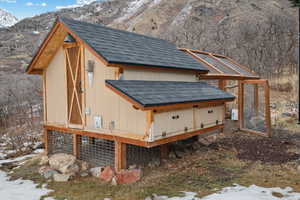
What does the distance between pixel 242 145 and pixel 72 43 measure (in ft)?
21.5

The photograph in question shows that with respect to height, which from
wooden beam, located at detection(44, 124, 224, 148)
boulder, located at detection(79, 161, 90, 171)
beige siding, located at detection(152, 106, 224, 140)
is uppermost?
beige siding, located at detection(152, 106, 224, 140)

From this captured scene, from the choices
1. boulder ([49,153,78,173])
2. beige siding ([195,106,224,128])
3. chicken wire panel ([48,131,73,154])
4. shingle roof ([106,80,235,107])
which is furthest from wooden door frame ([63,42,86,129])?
beige siding ([195,106,224,128])

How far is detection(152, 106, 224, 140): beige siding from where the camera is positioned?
240 inches

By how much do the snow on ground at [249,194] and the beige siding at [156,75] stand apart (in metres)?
3.16

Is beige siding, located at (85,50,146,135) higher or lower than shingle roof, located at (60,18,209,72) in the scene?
lower

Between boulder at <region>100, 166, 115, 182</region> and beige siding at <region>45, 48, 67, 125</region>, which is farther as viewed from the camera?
beige siding at <region>45, 48, 67, 125</region>

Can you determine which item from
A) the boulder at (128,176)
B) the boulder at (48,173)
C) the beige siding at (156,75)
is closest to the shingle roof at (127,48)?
the beige siding at (156,75)

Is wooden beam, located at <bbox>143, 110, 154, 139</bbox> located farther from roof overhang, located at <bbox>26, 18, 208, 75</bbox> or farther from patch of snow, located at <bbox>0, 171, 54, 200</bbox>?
patch of snow, located at <bbox>0, 171, 54, 200</bbox>

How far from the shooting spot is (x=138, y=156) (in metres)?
7.61

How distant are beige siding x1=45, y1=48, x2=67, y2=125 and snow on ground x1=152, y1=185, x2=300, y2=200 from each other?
4389 mm

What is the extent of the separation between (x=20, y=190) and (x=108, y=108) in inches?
120

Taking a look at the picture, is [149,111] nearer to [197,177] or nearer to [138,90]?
[138,90]

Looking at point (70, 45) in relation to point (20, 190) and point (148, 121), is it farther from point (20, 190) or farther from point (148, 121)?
point (20, 190)

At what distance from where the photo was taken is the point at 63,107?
25.7 feet
